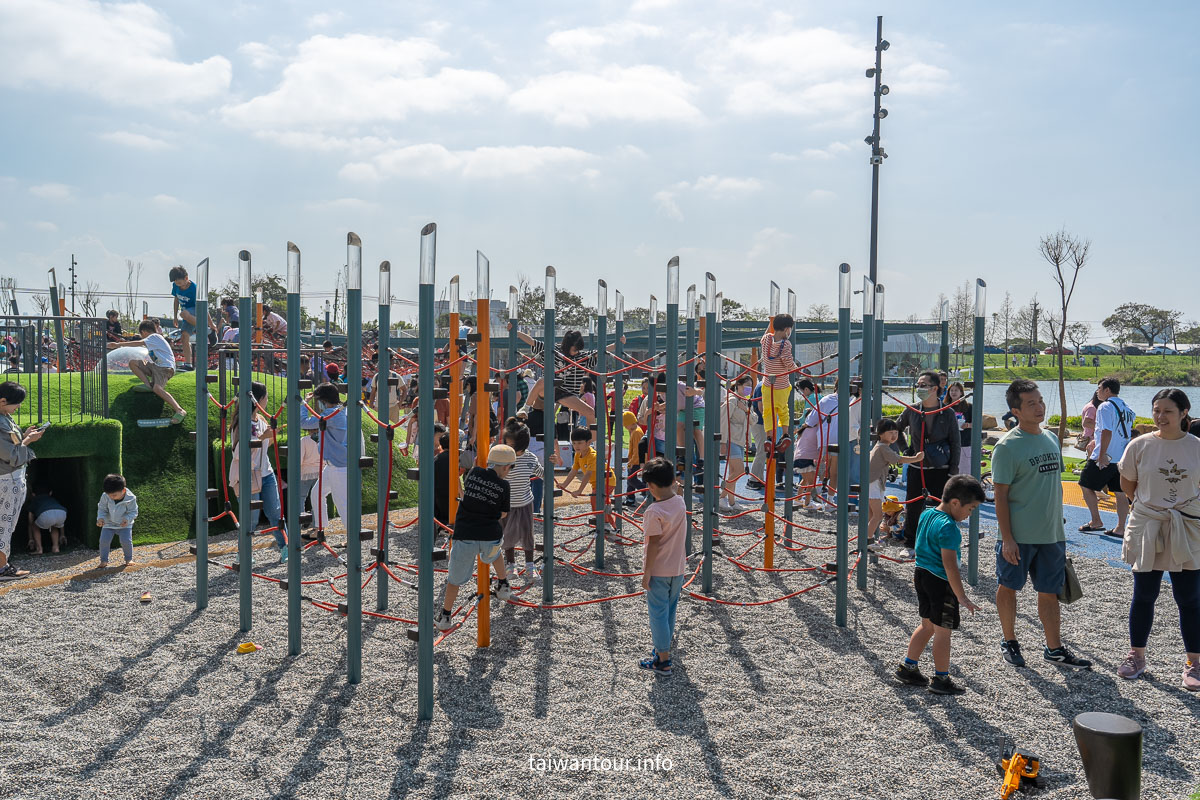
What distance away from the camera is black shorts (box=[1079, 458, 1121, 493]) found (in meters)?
9.34

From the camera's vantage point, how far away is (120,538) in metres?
7.98

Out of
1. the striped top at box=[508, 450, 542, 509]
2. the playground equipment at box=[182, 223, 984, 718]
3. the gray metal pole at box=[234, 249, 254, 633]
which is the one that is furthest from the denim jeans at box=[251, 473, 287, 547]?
the striped top at box=[508, 450, 542, 509]

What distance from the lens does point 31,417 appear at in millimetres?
8805

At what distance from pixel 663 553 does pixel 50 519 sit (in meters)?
6.31

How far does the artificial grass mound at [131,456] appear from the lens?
8.70 m

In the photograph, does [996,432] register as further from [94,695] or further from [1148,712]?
[94,695]

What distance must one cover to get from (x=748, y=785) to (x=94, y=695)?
375 centimetres

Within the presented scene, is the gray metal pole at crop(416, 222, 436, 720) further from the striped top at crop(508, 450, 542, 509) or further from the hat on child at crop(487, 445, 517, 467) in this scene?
the striped top at crop(508, 450, 542, 509)

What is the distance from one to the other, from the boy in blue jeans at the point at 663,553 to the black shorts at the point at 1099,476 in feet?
19.8

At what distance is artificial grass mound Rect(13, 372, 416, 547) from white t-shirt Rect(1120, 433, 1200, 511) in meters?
6.55

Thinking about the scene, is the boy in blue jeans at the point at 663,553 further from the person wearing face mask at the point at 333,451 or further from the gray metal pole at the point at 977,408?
the person wearing face mask at the point at 333,451

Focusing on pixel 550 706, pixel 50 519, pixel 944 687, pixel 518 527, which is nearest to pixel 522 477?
pixel 518 527

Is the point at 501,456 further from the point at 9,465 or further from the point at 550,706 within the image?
the point at 9,465

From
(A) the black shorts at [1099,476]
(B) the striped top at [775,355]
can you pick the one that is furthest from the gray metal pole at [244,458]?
(A) the black shorts at [1099,476]
